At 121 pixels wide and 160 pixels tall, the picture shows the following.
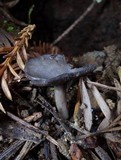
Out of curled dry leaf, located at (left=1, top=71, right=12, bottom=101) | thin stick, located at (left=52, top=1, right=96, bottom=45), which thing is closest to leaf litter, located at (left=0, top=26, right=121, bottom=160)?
curled dry leaf, located at (left=1, top=71, right=12, bottom=101)

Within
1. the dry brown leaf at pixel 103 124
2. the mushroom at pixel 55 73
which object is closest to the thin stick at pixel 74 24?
the mushroom at pixel 55 73

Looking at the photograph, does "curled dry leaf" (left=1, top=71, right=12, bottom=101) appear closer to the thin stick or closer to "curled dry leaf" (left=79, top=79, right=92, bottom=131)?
"curled dry leaf" (left=79, top=79, right=92, bottom=131)

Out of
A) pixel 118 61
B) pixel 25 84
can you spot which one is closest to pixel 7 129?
pixel 25 84

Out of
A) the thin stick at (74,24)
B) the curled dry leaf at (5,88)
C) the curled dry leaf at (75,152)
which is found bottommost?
the curled dry leaf at (75,152)

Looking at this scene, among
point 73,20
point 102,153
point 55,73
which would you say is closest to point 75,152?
point 102,153

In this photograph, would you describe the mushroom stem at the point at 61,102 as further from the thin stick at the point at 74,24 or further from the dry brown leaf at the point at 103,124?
the thin stick at the point at 74,24

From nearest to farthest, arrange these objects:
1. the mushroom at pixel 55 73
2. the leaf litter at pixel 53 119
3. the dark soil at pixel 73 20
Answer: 1. the mushroom at pixel 55 73
2. the leaf litter at pixel 53 119
3. the dark soil at pixel 73 20

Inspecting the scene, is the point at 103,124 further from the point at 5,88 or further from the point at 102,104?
the point at 5,88

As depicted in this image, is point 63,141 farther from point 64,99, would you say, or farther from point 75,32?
point 75,32
